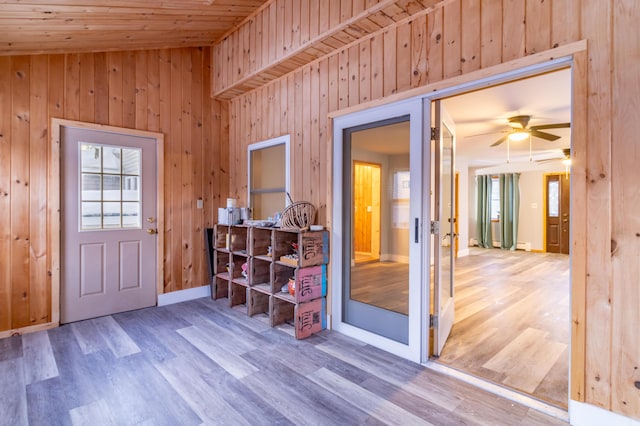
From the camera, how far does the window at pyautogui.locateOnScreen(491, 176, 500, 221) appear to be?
942cm

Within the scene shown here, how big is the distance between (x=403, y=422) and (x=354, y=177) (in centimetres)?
195

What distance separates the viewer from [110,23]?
2.96 m

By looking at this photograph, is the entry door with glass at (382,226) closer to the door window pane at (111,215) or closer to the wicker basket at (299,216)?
the wicker basket at (299,216)

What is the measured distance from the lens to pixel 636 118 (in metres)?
1.63

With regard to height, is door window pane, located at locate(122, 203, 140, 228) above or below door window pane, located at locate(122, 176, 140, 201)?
below

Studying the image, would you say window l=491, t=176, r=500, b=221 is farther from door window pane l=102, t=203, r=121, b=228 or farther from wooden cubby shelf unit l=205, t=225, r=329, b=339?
door window pane l=102, t=203, r=121, b=228

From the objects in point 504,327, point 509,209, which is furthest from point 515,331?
point 509,209

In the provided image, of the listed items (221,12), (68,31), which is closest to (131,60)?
(68,31)

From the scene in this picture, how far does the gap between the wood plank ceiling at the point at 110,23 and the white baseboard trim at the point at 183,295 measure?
9.26 ft

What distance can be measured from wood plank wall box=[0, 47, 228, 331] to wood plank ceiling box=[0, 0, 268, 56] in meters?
0.20

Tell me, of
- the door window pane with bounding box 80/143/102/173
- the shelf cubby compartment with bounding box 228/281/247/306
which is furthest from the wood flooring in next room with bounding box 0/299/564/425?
the door window pane with bounding box 80/143/102/173

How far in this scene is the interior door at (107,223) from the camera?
335cm

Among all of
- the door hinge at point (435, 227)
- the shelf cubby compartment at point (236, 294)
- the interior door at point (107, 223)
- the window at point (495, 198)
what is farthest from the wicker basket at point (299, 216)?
the window at point (495, 198)

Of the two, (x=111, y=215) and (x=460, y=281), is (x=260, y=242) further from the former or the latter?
(x=460, y=281)
